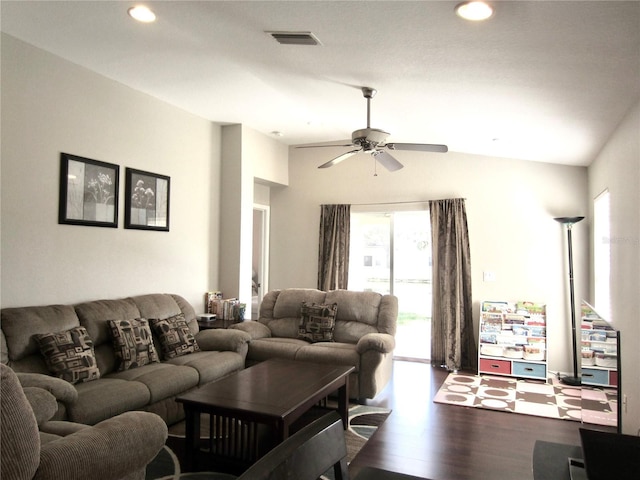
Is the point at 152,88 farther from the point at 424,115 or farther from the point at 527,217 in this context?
the point at 527,217

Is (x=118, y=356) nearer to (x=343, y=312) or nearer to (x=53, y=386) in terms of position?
(x=53, y=386)

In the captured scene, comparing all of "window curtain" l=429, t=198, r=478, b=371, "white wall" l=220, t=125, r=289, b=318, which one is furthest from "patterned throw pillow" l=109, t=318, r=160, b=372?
"window curtain" l=429, t=198, r=478, b=371

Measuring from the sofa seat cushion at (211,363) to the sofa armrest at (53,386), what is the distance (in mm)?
1186

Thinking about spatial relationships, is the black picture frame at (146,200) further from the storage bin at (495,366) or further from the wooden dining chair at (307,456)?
the storage bin at (495,366)

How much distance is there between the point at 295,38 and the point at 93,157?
7.39ft

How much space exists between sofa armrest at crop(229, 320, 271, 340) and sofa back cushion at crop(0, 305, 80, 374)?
182cm

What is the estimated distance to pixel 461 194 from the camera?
238 inches

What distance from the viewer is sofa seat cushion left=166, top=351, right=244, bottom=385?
157 inches

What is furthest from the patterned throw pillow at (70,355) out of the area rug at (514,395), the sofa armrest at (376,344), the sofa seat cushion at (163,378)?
the area rug at (514,395)

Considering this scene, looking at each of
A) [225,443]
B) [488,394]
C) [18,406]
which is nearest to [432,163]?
[488,394]

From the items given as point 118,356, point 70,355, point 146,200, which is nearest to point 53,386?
point 70,355

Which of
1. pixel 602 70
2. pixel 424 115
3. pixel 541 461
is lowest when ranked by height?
pixel 541 461

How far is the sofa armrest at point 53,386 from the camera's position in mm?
2750

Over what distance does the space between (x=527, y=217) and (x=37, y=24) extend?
5367 mm
